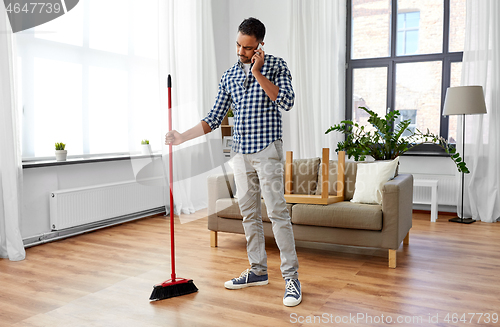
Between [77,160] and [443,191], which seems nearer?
[77,160]

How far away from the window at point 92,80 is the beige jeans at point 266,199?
2158mm

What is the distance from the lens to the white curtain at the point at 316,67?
5.09 metres

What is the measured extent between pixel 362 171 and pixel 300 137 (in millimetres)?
1981

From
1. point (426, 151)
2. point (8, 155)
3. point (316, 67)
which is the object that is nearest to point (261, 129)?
point (8, 155)

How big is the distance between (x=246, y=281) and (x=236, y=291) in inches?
3.3

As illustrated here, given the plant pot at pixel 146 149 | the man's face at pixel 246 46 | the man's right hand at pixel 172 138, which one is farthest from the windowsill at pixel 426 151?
the man's right hand at pixel 172 138

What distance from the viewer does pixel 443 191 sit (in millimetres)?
4668

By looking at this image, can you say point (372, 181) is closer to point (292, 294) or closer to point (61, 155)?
point (292, 294)

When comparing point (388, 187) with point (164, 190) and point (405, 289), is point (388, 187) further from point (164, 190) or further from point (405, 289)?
point (164, 190)

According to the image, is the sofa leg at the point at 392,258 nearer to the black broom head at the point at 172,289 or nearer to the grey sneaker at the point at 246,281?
the grey sneaker at the point at 246,281

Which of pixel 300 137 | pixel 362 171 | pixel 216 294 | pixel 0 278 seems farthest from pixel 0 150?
pixel 300 137

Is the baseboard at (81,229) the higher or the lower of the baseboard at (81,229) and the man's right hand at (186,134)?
the lower

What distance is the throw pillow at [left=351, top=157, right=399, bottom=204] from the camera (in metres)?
3.13

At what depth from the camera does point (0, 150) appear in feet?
9.93
